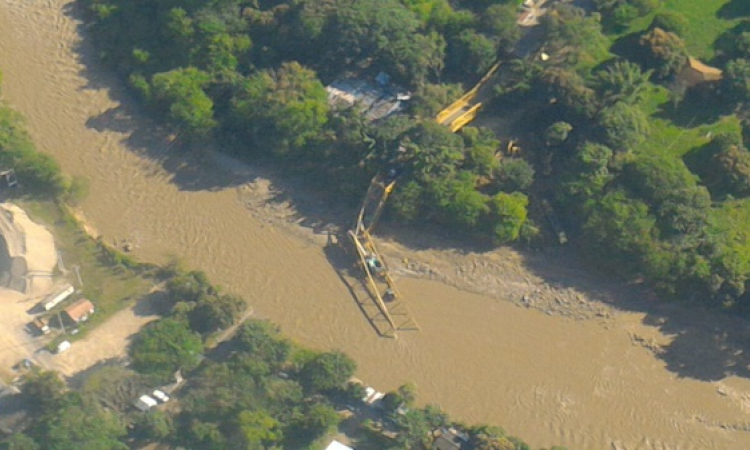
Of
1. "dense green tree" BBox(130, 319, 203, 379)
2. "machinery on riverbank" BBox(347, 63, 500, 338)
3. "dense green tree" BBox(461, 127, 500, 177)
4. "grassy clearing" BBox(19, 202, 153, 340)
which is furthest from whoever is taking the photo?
"dense green tree" BBox(461, 127, 500, 177)

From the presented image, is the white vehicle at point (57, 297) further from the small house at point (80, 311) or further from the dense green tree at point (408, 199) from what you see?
the dense green tree at point (408, 199)

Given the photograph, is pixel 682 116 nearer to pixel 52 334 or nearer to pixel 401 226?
pixel 401 226

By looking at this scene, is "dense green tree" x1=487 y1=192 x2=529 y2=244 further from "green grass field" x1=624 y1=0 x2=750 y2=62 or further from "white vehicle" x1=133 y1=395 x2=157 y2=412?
"white vehicle" x1=133 y1=395 x2=157 y2=412

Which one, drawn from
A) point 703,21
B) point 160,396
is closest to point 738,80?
point 703,21

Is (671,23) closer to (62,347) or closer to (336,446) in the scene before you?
(336,446)

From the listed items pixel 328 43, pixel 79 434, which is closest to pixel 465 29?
pixel 328 43

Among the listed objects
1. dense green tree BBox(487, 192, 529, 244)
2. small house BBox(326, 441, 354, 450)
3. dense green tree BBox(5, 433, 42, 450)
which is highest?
dense green tree BBox(487, 192, 529, 244)

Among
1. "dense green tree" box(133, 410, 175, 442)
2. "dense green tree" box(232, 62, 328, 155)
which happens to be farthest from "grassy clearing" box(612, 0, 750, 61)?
"dense green tree" box(133, 410, 175, 442)
